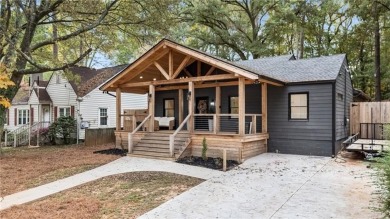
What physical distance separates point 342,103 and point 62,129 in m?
16.0

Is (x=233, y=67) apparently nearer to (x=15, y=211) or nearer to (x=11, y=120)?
Answer: (x=15, y=211)

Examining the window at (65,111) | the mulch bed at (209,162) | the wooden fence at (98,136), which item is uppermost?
the window at (65,111)

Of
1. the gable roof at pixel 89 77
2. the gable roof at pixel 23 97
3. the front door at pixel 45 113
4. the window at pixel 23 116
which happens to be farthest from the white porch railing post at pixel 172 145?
the gable roof at pixel 23 97

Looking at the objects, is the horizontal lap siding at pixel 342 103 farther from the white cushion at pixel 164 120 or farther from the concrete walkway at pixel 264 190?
the white cushion at pixel 164 120

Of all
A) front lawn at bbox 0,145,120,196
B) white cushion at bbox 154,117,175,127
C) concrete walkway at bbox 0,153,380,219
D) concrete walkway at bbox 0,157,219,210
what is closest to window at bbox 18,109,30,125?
front lawn at bbox 0,145,120,196

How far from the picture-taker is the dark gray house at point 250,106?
10883 mm

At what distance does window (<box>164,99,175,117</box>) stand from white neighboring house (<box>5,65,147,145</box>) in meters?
4.22

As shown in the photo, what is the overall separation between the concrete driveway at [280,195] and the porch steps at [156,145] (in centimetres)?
296

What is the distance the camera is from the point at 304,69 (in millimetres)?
12938

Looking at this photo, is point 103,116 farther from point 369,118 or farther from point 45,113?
point 369,118

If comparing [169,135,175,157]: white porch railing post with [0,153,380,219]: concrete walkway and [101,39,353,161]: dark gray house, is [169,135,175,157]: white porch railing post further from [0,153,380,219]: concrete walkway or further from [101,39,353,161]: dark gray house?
[0,153,380,219]: concrete walkway

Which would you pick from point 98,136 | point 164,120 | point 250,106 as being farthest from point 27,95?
point 250,106

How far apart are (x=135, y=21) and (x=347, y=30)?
20.4m

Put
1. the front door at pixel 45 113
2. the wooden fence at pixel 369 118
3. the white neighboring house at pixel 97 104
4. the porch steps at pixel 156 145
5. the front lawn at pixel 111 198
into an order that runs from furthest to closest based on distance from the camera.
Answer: the front door at pixel 45 113, the white neighboring house at pixel 97 104, the wooden fence at pixel 369 118, the porch steps at pixel 156 145, the front lawn at pixel 111 198
